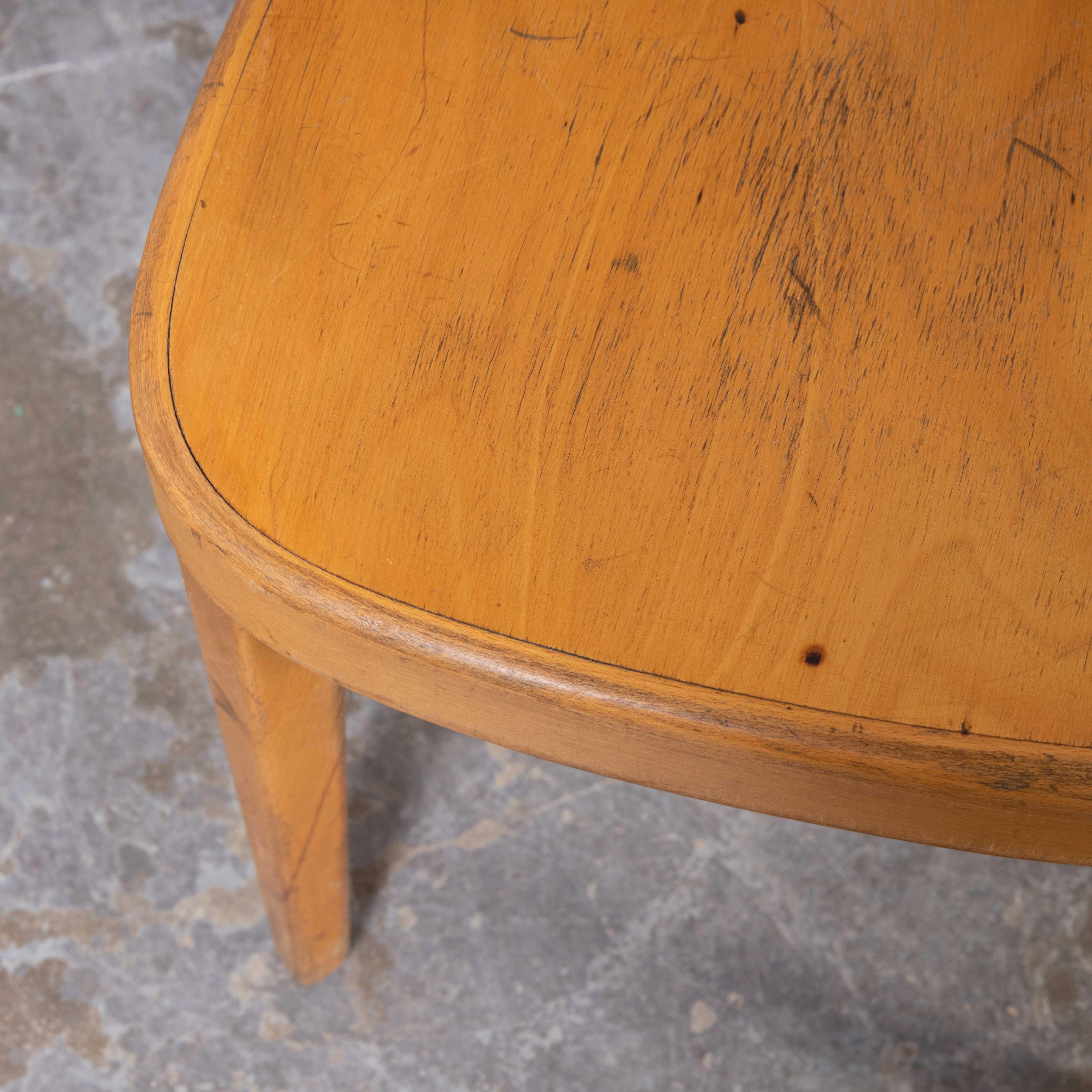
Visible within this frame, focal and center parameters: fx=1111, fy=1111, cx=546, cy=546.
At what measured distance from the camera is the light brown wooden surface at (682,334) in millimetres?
431

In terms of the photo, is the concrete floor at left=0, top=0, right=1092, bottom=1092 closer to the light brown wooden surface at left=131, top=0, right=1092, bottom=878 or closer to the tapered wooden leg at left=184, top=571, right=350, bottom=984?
the tapered wooden leg at left=184, top=571, right=350, bottom=984

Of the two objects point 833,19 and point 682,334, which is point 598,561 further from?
point 833,19

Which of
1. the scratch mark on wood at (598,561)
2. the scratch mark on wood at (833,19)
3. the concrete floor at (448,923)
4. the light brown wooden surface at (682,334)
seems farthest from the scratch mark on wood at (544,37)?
the concrete floor at (448,923)

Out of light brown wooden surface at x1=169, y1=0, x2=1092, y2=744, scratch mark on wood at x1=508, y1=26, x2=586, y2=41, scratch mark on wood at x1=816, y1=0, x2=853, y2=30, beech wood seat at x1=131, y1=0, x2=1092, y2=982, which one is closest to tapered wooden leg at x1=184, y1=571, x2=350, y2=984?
Answer: beech wood seat at x1=131, y1=0, x2=1092, y2=982

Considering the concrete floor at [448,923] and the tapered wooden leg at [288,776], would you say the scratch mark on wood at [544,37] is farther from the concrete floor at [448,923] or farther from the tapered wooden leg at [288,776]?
the concrete floor at [448,923]

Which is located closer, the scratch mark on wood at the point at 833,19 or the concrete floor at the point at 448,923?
the scratch mark on wood at the point at 833,19

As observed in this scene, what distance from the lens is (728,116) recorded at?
54 centimetres

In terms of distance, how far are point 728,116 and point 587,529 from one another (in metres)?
0.24

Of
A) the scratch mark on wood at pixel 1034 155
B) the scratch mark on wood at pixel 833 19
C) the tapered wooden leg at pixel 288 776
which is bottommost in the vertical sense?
the tapered wooden leg at pixel 288 776

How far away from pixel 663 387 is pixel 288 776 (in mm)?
350

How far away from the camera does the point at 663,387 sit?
0.47 m

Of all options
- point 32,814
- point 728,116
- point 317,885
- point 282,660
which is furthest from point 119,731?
point 728,116

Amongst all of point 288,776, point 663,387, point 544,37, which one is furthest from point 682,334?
point 288,776

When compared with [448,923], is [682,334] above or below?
above
